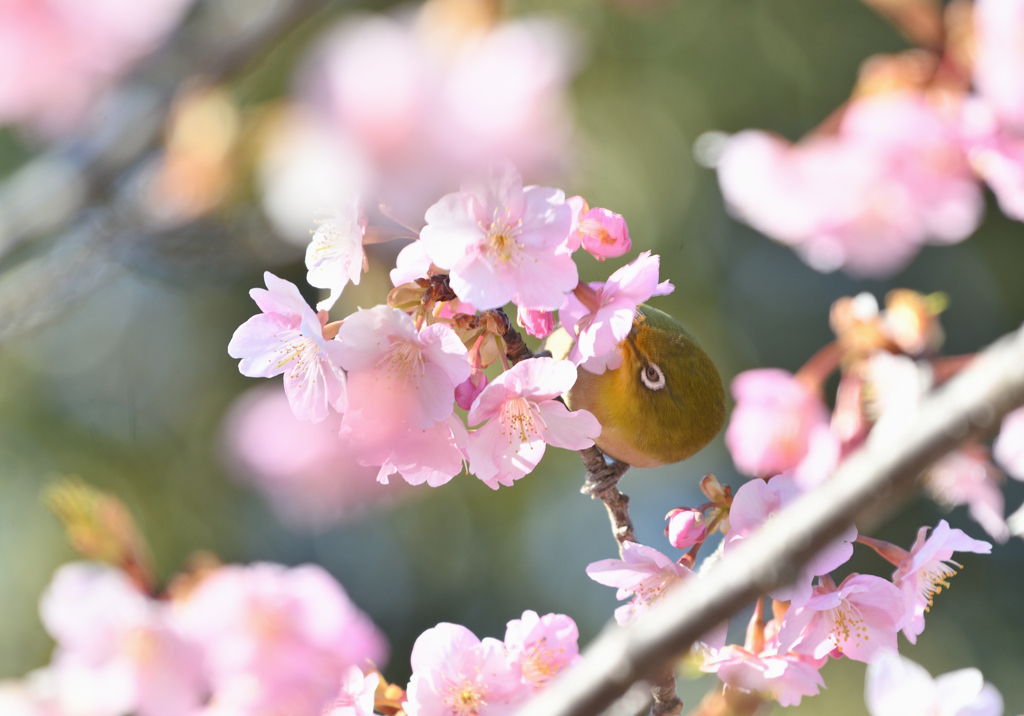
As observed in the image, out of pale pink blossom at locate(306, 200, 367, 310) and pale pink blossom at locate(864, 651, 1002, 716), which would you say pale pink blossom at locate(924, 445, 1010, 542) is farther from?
pale pink blossom at locate(306, 200, 367, 310)

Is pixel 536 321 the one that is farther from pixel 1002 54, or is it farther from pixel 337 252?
pixel 1002 54

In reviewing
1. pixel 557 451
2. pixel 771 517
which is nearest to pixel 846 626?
A: pixel 771 517

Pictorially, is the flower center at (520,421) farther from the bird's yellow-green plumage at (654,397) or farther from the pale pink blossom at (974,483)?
the pale pink blossom at (974,483)

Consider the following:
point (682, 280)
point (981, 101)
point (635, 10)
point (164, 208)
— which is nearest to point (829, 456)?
point (981, 101)

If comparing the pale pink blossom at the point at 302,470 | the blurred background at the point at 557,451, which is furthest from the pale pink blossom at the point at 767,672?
the blurred background at the point at 557,451

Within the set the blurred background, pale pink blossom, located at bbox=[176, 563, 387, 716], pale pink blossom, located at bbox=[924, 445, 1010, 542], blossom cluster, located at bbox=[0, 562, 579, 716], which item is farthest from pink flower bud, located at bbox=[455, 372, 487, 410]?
the blurred background

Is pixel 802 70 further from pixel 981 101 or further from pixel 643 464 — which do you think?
pixel 643 464
